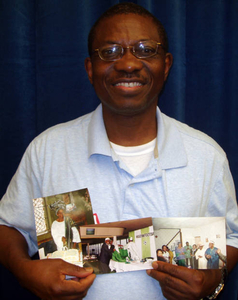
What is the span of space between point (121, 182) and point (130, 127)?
0.76 feet

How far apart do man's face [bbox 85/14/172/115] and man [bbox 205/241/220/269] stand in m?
0.54

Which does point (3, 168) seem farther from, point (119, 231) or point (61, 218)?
point (119, 231)

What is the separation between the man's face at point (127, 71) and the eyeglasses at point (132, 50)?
0.01 m

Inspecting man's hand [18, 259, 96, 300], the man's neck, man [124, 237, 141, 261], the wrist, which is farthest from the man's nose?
the wrist

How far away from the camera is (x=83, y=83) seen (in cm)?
158

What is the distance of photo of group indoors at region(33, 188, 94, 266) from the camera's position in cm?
98

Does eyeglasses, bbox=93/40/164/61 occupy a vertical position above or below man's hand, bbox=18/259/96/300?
above

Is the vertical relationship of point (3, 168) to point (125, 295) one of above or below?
above

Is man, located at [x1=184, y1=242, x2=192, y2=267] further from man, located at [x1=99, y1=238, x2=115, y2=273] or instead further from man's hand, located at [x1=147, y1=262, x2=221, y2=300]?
man, located at [x1=99, y1=238, x2=115, y2=273]

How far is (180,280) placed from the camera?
3.26ft

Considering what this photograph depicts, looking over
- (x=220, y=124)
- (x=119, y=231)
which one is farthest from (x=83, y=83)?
(x=119, y=231)

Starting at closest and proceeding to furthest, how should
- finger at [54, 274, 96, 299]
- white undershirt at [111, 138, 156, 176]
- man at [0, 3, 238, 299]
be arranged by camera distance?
1. finger at [54, 274, 96, 299]
2. man at [0, 3, 238, 299]
3. white undershirt at [111, 138, 156, 176]

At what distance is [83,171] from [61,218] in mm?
203

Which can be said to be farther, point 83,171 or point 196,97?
point 196,97
